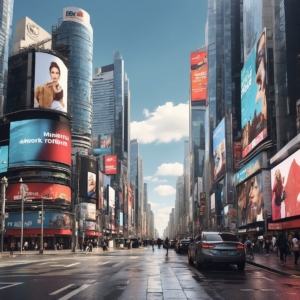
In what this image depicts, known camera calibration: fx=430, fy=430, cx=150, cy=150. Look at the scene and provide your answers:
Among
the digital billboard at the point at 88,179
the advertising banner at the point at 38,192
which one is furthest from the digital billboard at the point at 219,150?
the advertising banner at the point at 38,192

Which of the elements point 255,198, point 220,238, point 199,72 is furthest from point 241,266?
point 199,72

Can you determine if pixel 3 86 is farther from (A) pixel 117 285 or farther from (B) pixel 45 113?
(A) pixel 117 285

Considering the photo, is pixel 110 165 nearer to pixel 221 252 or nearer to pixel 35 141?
pixel 35 141

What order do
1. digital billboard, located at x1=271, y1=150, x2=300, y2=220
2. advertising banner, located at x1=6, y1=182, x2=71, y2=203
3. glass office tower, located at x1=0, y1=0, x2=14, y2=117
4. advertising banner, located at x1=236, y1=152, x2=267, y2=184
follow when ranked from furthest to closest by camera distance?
1. glass office tower, located at x1=0, y1=0, x2=14, y2=117
2. advertising banner, located at x1=6, y1=182, x2=71, y2=203
3. advertising banner, located at x1=236, y1=152, x2=267, y2=184
4. digital billboard, located at x1=271, y1=150, x2=300, y2=220

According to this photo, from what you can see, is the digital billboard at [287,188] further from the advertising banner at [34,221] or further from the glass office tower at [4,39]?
the glass office tower at [4,39]

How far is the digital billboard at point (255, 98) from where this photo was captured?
73.1 m

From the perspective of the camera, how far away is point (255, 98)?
77938 mm

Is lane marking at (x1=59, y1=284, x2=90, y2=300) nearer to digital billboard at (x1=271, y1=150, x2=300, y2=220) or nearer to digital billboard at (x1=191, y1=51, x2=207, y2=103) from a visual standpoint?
digital billboard at (x1=271, y1=150, x2=300, y2=220)

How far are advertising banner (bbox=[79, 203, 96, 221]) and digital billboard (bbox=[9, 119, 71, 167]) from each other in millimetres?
20911

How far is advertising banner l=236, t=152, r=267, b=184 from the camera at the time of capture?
74625mm

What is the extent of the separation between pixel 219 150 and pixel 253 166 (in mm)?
40109

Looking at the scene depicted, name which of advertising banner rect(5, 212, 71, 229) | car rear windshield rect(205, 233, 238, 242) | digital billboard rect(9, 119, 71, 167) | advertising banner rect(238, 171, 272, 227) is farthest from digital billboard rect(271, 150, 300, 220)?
digital billboard rect(9, 119, 71, 167)

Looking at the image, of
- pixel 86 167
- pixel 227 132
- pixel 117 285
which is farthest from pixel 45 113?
pixel 117 285

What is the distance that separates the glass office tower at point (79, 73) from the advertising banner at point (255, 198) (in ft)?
245
